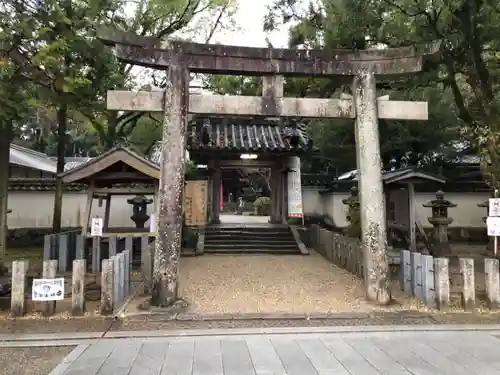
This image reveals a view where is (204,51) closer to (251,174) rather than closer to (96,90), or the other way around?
(96,90)

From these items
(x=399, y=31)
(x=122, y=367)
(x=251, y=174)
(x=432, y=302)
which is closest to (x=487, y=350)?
(x=432, y=302)

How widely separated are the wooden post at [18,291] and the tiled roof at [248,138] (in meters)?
10.5

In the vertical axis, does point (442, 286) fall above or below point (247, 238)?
below

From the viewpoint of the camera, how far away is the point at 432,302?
7.07 m

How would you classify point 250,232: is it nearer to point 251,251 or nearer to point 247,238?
point 247,238

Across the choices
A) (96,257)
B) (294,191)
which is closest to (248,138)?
(294,191)

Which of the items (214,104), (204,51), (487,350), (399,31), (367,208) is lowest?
(487,350)

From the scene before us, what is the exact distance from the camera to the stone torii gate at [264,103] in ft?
23.2

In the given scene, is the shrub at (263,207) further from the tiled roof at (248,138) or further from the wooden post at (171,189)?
the wooden post at (171,189)

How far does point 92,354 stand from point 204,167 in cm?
1384

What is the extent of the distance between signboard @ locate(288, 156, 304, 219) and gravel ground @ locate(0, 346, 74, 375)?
12326 mm

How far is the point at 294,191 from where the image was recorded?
17.1 metres

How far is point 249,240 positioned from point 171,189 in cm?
850

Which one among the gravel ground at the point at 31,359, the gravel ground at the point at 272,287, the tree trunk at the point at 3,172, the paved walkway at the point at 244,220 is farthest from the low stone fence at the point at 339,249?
the tree trunk at the point at 3,172
